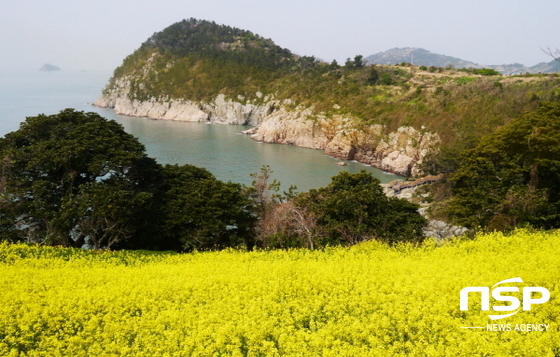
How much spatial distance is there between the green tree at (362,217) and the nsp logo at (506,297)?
8.05 metres

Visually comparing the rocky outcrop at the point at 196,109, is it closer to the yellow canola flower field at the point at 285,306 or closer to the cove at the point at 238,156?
the cove at the point at 238,156

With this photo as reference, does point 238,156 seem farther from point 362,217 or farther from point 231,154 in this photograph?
point 362,217

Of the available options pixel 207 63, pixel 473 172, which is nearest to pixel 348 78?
pixel 207 63

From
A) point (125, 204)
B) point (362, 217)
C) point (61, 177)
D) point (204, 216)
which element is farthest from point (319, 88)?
point (125, 204)

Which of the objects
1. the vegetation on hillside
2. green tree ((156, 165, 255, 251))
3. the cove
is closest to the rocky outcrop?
the cove

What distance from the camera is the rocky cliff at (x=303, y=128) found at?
49.8 meters

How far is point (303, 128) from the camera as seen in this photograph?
65125 millimetres

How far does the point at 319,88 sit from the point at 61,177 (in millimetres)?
62044

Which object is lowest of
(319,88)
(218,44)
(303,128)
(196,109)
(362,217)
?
(362,217)

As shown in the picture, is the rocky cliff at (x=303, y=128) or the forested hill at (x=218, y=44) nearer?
the rocky cliff at (x=303, y=128)

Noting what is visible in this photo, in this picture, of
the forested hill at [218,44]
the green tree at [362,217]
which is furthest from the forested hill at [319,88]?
the green tree at [362,217]

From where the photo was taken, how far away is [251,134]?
75250 mm

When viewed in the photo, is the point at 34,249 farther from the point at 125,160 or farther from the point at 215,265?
the point at 215,265

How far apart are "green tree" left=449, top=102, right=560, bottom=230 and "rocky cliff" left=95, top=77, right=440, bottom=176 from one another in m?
21.6
